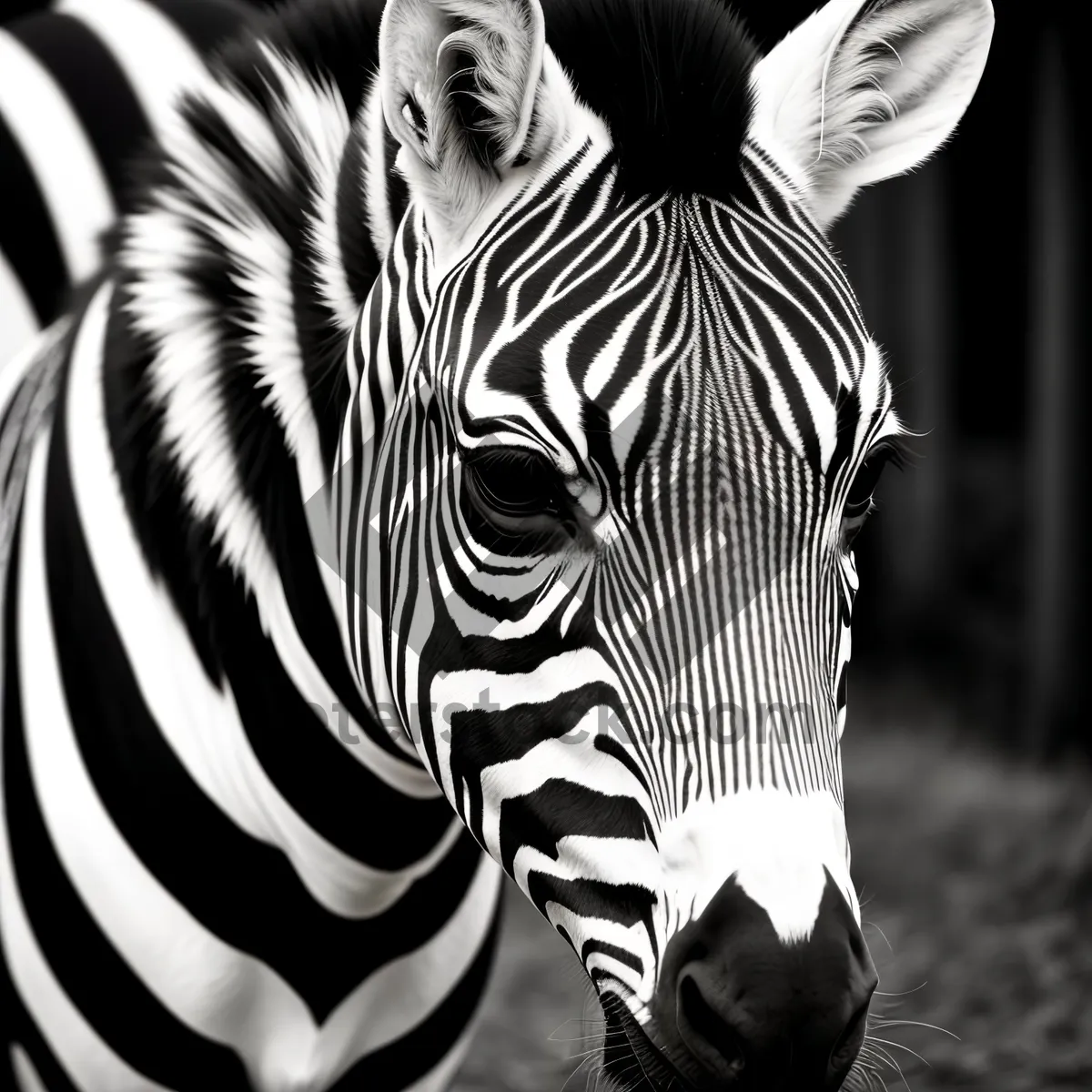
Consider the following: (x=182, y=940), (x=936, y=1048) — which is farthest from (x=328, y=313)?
(x=936, y=1048)

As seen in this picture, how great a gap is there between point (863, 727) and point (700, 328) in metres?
6.48

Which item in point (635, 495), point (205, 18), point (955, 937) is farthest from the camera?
point (955, 937)

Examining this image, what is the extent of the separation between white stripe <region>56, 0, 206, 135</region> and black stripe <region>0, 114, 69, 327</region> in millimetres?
340

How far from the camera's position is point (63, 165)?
10.3 ft

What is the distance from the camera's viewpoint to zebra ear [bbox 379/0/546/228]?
1687 mm

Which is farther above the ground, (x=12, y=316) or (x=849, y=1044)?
(x=12, y=316)

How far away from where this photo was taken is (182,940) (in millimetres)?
2193

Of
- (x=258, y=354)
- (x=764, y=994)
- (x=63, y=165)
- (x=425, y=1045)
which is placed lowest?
(x=425, y=1045)

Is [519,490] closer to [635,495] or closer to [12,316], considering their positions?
[635,495]

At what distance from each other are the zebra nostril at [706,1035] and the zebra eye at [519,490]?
59cm

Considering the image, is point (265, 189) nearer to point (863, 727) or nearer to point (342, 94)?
point (342, 94)

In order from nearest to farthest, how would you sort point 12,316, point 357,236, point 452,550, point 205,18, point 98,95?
point 452,550 → point 357,236 → point 12,316 → point 98,95 → point 205,18

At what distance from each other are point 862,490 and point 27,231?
2.26m

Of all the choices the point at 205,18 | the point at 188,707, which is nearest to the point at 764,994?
the point at 188,707
